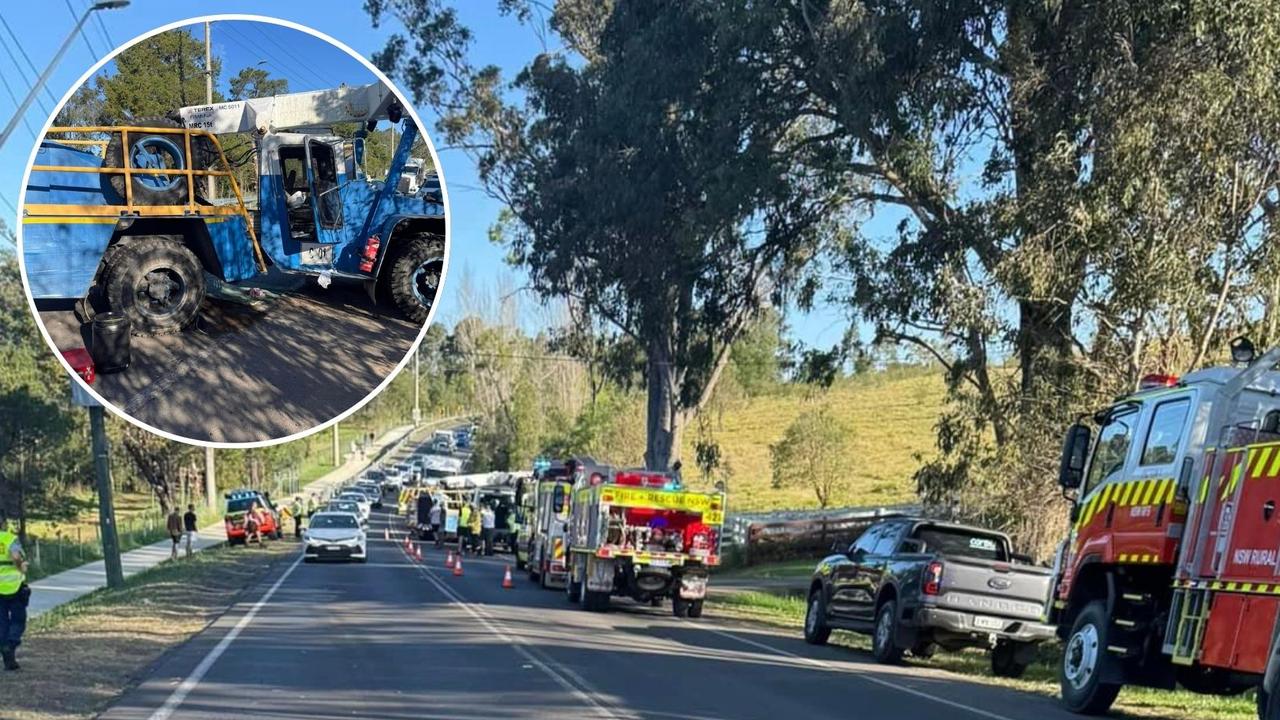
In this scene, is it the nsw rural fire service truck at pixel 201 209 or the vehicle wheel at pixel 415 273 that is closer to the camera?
the nsw rural fire service truck at pixel 201 209

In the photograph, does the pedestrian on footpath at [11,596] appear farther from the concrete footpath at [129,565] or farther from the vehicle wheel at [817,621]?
the vehicle wheel at [817,621]

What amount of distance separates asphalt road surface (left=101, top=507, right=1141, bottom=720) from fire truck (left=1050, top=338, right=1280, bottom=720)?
92 cm

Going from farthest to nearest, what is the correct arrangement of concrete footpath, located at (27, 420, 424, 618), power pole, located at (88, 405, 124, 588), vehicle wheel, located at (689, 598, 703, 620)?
concrete footpath, located at (27, 420, 424, 618) → power pole, located at (88, 405, 124, 588) → vehicle wheel, located at (689, 598, 703, 620)

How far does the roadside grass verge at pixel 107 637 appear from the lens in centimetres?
1263

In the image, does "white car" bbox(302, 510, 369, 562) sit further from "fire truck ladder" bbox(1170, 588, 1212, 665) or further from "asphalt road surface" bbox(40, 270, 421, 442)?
"asphalt road surface" bbox(40, 270, 421, 442)

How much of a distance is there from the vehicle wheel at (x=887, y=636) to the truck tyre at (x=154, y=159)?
15227mm

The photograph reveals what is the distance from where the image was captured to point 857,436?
71.7 metres

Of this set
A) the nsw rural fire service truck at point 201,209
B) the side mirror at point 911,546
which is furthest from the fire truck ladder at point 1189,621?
the nsw rural fire service truck at point 201,209

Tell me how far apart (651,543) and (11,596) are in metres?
11.9

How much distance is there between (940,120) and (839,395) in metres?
64.0

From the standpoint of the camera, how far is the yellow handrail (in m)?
3.49

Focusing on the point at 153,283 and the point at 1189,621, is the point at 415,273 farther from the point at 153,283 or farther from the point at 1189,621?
the point at 1189,621

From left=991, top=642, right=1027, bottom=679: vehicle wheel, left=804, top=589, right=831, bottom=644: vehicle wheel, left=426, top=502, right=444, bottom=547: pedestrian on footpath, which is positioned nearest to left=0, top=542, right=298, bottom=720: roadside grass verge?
left=804, top=589, right=831, bottom=644: vehicle wheel

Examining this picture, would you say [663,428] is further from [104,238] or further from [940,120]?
[104,238]
